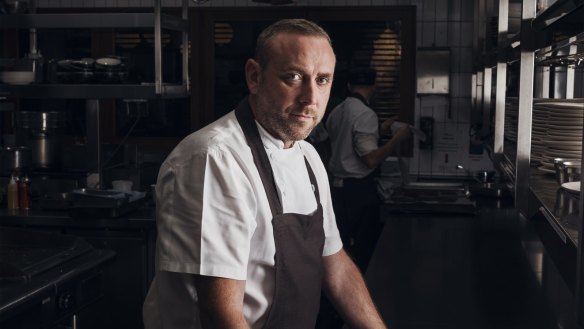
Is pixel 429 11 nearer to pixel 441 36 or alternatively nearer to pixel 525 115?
pixel 441 36

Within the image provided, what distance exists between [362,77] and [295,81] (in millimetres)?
3820

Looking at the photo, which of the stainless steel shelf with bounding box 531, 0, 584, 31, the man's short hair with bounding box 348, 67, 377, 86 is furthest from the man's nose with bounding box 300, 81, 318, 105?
the man's short hair with bounding box 348, 67, 377, 86

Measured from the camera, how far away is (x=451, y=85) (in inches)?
250

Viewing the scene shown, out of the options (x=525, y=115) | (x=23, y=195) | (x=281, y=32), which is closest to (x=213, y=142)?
(x=281, y=32)

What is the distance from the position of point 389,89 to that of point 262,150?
4.62 m

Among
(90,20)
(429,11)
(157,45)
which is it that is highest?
(429,11)

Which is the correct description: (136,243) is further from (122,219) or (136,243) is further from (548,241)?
(548,241)

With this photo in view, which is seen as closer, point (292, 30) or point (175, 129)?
point (292, 30)

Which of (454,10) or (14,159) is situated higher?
(454,10)

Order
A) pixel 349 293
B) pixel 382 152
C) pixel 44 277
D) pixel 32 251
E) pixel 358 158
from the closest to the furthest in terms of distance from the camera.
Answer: pixel 349 293 → pixel 44 277 → pixel 32 251 → pixel 382 152 → pixel 358 158

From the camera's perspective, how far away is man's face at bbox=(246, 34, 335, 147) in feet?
5.82

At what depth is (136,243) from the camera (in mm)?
4289

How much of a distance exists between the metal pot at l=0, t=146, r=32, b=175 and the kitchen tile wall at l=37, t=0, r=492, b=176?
230 cm

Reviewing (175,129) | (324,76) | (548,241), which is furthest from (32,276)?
(175,129)
